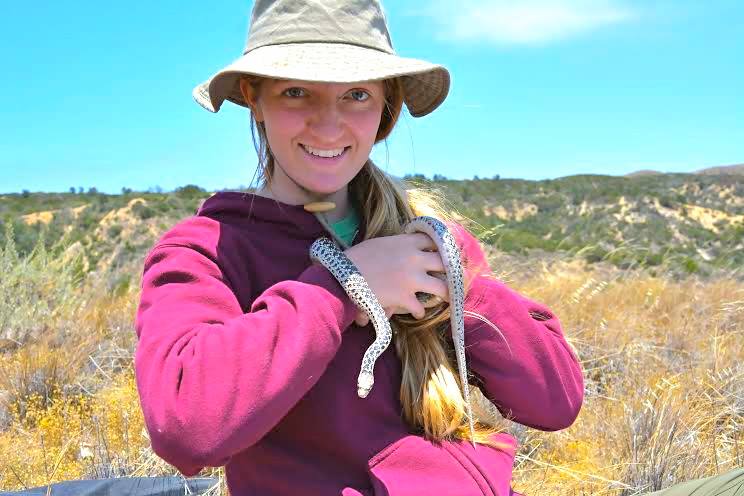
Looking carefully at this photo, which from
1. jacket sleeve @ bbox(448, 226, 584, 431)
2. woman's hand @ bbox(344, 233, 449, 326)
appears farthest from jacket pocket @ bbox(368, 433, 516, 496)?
woman's hand @ bbox(344, 233, 449, 326)

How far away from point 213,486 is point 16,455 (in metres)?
1.10

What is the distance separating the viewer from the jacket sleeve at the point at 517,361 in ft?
5.55

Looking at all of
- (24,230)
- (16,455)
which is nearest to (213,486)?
(16,455)

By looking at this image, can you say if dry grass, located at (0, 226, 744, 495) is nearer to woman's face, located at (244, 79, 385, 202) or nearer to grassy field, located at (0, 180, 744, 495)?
grassy field, located at (0, 180, 744, 495)

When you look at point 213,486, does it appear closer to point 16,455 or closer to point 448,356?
point 16,455

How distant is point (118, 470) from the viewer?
9.84 feet

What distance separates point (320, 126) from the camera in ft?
5.24

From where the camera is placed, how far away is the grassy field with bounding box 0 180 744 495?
3021 millimetres

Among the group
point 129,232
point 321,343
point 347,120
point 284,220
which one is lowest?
point 129,232

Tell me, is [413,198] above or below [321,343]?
above

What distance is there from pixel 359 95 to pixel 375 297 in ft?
1.53

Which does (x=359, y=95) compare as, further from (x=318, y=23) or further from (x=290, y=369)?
(x=290, y=369)

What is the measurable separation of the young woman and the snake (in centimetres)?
3

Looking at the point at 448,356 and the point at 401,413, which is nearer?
the point at 401,413
